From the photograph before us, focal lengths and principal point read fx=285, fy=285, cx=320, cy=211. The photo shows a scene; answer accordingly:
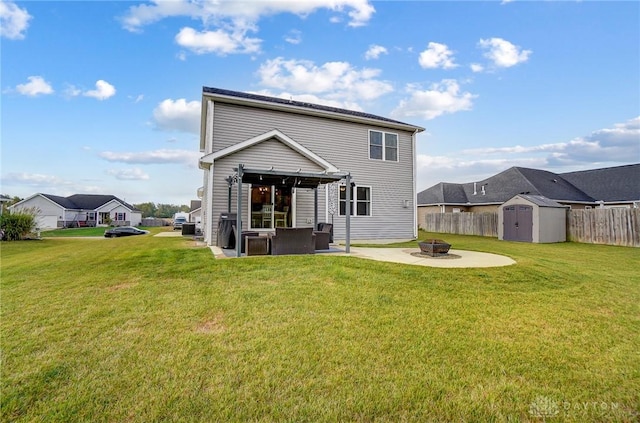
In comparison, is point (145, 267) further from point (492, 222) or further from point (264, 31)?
point (492, 222)

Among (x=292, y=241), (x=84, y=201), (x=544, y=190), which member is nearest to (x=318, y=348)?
(x=292, y=241)

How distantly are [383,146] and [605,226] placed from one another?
11820mm

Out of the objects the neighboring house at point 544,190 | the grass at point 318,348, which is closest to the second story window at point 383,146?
the grass at point 318,348

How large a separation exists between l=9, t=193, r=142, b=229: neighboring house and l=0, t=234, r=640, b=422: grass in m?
49.1

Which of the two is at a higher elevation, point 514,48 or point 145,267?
point 514,48

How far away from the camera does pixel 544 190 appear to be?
23000 mm

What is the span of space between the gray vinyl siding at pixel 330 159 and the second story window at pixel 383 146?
22 centimetres

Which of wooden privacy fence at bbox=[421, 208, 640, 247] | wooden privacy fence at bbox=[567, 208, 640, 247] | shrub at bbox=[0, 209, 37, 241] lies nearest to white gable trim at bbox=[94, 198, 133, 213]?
shrub at bbox=[0, 209, 37, 241]

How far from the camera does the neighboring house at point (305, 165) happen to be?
10531 mm

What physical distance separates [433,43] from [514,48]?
136 inches

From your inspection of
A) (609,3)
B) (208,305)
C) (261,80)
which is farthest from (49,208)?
(609,3)

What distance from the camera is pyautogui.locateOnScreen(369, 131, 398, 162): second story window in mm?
14148

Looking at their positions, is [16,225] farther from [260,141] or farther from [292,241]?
[292,241]

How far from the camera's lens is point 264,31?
1241 centimetres
